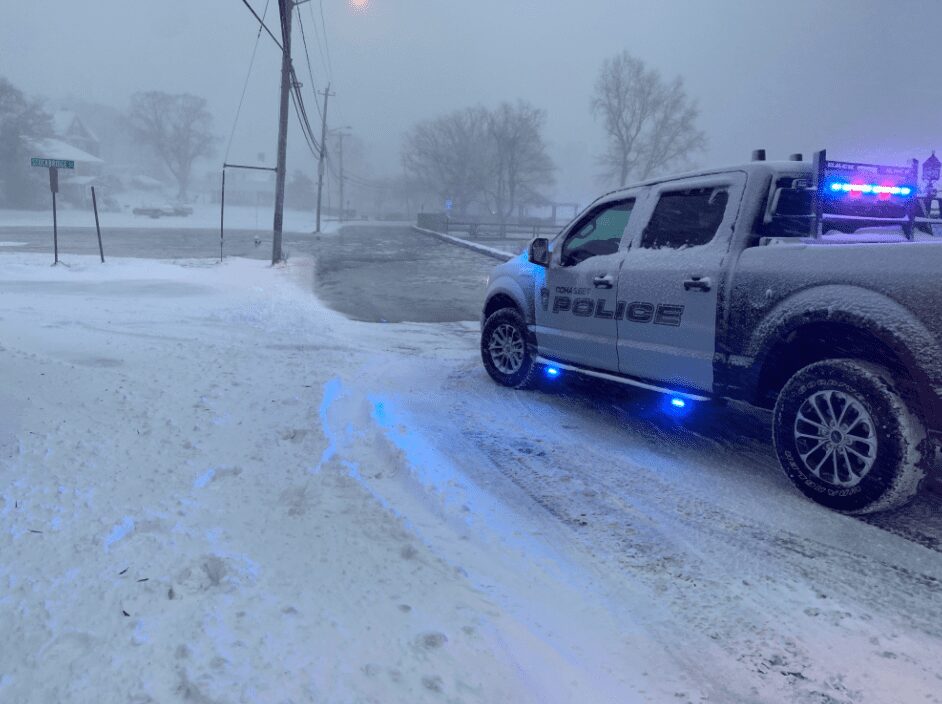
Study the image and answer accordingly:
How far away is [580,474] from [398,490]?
1.20 metres

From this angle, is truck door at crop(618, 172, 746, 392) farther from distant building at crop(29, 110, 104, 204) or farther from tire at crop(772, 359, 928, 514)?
distant building at crop(29, 110, 104, 204)

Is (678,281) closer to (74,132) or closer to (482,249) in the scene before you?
(482,249)

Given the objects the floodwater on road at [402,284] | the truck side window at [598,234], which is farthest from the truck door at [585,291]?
the floodwater on road at [402,284]

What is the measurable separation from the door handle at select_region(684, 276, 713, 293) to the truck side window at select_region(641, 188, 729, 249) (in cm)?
33

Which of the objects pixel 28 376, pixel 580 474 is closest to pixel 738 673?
pixel 580 474

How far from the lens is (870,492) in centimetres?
365

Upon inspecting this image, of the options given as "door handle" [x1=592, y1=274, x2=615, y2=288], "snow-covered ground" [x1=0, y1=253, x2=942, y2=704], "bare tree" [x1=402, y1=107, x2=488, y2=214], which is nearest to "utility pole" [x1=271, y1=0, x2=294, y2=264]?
"snow-covered ground" [x1=0, y1=253, x2=942, y2=704]

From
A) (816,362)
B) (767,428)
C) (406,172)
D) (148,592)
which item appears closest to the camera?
(148,592)

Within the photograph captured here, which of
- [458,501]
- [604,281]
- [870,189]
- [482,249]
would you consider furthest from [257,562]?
[482,249]

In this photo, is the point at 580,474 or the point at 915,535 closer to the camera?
the point at 915,535

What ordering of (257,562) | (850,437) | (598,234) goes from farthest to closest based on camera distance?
(598,234) → (850,437) → (257,562)

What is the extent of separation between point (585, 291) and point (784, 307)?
191 centimetres

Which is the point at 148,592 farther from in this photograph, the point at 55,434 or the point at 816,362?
the point at 816,362

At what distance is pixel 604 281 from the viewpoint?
549cm
